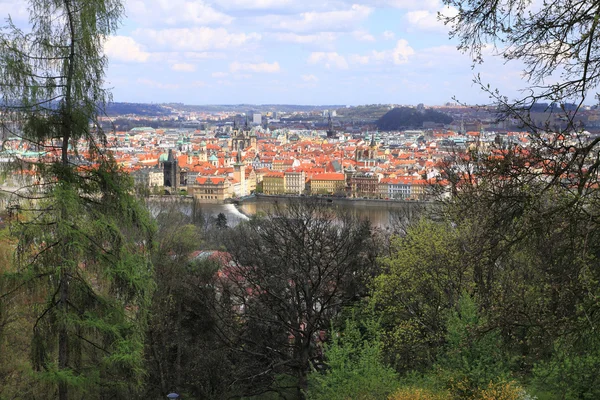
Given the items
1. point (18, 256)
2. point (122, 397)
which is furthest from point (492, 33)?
point (122, 397)

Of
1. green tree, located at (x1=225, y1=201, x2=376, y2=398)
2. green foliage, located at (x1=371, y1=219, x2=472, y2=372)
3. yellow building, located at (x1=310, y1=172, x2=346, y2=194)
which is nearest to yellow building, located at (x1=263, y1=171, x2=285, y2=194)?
yellow building, located at (x1=310, y1=172, x2=346, y2=194)

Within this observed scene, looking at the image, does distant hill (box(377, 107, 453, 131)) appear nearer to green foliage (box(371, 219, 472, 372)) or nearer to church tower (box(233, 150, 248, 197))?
church tower (box(233, 150, 248, 197))

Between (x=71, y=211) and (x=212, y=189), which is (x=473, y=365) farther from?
(x=212, y=189)

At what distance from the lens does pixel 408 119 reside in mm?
128375

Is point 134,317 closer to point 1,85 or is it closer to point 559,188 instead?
point 1,85

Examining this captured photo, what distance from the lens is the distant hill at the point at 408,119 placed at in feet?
415

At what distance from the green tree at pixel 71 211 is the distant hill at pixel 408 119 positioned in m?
124

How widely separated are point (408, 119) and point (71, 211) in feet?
418

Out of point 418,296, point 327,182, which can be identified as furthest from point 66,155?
point 327,182

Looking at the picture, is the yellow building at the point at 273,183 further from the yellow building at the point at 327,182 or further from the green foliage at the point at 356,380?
the green foliage at the point at 356,380

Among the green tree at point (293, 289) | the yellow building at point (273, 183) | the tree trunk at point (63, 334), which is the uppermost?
the tree trunk at point (63, 334)

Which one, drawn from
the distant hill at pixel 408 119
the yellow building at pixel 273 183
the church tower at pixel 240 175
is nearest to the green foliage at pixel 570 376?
the church tower at pixel 240 175

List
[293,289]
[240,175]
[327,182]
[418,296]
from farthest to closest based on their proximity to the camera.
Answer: [327,182] → [240,175] → [293,289] → [418,296]

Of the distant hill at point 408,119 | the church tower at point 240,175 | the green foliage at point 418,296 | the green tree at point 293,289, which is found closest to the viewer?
the green foliage at point 418,296
